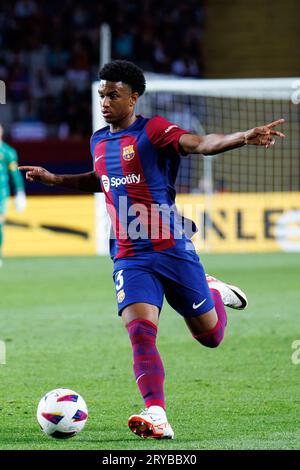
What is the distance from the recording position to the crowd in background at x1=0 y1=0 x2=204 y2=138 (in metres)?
25.1

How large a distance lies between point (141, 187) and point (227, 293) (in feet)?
4.72

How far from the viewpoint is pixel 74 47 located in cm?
2675

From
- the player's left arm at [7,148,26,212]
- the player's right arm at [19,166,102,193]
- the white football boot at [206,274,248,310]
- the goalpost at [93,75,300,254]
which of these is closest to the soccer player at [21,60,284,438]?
the player's right arm at [19,166,102,193]

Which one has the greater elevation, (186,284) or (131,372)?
(186,284)

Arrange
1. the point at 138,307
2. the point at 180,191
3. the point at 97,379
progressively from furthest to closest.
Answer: the point at 180,191, the point at 97,379, the point at 138,307

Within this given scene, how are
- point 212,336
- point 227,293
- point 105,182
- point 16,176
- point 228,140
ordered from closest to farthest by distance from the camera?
1. point 228,140
2. point 105,182
3. point 212,336
4. point 227,293
5. point 16,176

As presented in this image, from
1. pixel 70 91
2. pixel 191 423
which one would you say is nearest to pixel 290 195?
pixel 70 91

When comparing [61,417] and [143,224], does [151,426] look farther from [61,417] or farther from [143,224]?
[143,224]

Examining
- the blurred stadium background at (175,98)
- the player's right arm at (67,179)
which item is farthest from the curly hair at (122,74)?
the blurred stadium background at (175,98)

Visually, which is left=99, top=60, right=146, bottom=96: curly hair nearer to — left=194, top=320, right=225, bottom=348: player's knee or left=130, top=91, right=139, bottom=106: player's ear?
left=130, top=91, right=139, bottom=106: player's ear

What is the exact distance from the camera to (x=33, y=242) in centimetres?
2130


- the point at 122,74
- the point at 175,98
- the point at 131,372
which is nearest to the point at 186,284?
the point at 122,74
